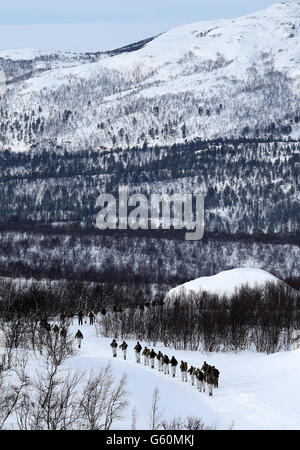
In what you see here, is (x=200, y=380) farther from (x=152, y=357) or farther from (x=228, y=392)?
(x=152, y=357)

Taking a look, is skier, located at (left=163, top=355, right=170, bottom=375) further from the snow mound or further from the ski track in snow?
the snow mound

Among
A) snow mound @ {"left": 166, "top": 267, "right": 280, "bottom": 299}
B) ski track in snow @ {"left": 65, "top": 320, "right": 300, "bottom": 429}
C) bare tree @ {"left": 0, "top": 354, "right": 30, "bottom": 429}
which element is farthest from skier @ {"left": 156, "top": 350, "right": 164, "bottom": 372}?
snow mound @ {"left": 166, "top": 267, "right": 280, "bottom": 299}

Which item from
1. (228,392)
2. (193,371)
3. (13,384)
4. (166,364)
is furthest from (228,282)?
(13,384)

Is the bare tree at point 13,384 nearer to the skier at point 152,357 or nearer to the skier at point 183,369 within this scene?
the skier at point 183,369
